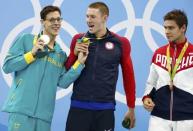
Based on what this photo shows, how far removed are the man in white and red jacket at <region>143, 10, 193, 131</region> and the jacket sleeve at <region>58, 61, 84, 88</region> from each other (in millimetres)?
569

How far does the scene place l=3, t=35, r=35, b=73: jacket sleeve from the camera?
10.3 ft

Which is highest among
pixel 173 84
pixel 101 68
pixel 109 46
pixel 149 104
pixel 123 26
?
pixel 123 26

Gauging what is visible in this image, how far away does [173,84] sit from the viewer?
3.16 metres

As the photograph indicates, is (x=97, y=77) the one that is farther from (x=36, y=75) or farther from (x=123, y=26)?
(x=123, y=26)

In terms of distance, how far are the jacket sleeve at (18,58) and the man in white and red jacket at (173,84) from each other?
0.96 meters

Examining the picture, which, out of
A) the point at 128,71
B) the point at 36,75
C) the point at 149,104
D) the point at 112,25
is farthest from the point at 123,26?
the point at 36,75

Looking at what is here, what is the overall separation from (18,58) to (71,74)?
16.6 inches

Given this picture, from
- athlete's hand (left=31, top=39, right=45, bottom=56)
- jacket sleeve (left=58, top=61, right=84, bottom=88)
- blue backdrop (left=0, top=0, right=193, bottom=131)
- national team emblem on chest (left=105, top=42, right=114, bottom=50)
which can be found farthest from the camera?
blue backdrop (left=0, top=0, right=193, bottom=131)

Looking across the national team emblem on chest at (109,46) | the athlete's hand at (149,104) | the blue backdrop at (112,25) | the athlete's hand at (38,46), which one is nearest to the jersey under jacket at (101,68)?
the national team emblem on chest at (109,46)

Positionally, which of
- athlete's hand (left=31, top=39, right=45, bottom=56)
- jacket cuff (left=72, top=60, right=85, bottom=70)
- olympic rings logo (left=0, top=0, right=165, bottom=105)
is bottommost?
jacket cuff (left=72, top=60, right=85, bottom=70)

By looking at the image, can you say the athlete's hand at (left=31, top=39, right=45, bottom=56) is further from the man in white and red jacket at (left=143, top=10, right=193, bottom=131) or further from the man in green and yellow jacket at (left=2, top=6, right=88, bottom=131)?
the man in white and red jacket at (left=143, top=10, right=193, bottom=131)

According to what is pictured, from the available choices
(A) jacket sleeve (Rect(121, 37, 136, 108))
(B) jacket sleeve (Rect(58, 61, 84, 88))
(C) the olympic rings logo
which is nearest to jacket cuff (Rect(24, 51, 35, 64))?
(B) jacket sleeve (Rect(58, 61, 84, 88))

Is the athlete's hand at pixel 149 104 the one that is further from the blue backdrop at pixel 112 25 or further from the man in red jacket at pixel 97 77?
the blue backdrop at pixel 112 25

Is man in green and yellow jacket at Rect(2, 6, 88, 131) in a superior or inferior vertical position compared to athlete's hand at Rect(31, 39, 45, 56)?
inferior
